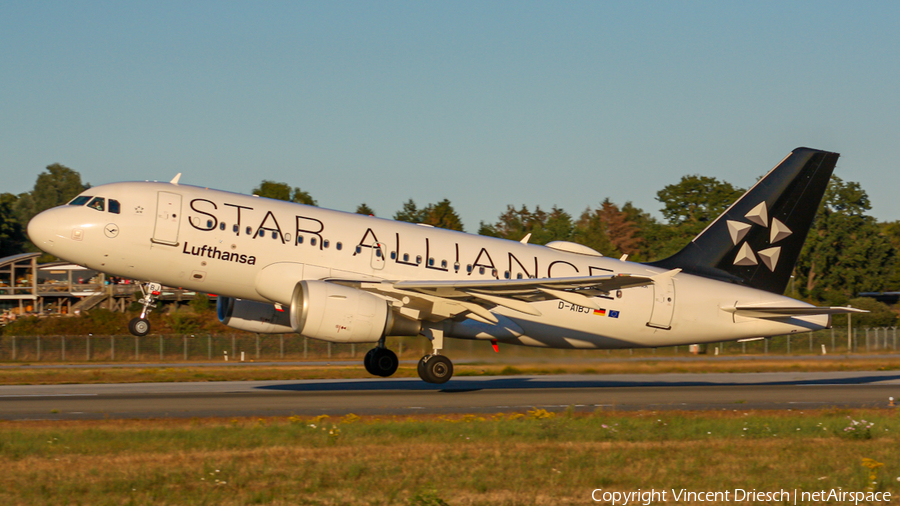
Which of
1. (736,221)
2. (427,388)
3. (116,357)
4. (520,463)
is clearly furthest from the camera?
(116,357)

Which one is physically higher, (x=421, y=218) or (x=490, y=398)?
(x=421, y=218)

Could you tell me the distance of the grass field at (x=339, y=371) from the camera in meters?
31.3

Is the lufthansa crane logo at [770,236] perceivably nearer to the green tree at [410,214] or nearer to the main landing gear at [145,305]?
the main landing gear at [145,305]

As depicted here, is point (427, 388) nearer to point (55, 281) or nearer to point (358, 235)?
point (358, 235)

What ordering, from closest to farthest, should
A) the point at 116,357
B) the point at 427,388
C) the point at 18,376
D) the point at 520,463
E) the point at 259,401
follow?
the point at 520,463
the point at 259,401
the point at 427,388
the point at 18,376
the point at 116,357

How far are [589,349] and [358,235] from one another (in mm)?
8560

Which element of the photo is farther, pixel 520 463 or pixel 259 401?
pixel 259 401

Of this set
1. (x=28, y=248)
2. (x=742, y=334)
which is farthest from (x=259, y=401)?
(x=28, y=248)

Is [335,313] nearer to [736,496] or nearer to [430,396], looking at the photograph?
[430,396]

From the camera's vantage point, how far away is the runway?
19750 millimetres

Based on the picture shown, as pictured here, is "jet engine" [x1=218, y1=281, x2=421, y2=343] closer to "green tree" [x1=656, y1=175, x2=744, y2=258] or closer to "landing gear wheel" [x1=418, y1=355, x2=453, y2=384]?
"landing gear wheel" [x1=418, y1=355, x2=453, y2=384]

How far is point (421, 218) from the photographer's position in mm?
98688

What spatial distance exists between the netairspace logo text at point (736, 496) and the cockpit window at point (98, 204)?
16.7 meters

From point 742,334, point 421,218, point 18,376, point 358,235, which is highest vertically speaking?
point 421,218
